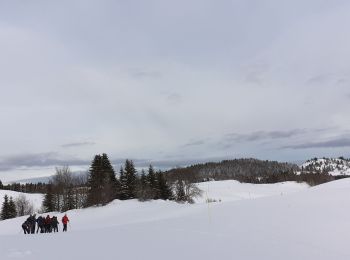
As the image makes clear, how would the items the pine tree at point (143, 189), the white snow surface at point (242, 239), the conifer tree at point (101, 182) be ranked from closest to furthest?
the white snow surface at point (242, 239) → the conifer tree at point (101, 182) → the pine tree at point (143, 189)

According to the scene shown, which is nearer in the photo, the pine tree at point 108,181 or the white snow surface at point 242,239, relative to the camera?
the white snow surface at point 242,239

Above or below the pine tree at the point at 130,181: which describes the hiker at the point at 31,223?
below

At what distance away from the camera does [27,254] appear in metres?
17.1

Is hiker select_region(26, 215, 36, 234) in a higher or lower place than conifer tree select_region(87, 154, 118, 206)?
lower

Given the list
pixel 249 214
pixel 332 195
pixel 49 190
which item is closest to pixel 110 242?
pixel 249 214

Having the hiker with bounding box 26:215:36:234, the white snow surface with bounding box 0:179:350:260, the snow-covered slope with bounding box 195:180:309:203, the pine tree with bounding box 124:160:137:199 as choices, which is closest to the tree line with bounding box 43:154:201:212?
the pine tree with bounding box 124:160:137:199

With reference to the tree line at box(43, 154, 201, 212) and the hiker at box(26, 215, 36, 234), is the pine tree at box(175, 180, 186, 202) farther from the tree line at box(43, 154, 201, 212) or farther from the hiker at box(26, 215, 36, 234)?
the hiker at box(26, 215, 36, 234)

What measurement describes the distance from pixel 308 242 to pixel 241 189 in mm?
141909

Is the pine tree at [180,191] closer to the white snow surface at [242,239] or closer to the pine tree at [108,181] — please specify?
the pine tree at [108,181]

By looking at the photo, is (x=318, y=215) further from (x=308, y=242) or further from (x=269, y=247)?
(x=269, y=247)

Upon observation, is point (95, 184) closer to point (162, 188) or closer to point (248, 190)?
point (162, 188)

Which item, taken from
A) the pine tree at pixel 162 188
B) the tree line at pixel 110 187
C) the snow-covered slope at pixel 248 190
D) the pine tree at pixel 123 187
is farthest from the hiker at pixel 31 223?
the snow-covered slope at pixel 248 190

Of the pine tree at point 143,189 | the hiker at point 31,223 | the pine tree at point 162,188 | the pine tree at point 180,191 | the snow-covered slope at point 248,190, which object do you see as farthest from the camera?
the snow-covered slope at point 248,190

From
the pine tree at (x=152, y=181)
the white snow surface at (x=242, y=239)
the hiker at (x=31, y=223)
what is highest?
the pine tree at (x=152, y=181)
